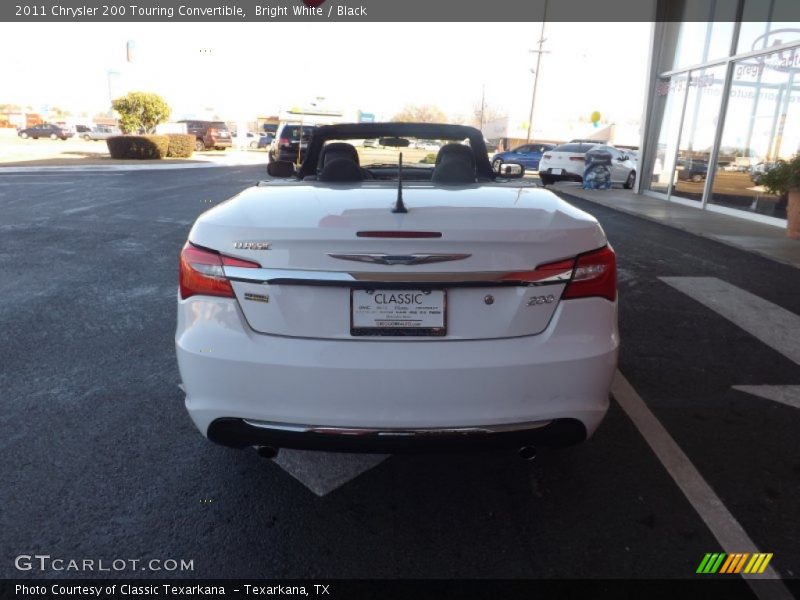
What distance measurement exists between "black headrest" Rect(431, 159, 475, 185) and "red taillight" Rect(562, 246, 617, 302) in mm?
1364

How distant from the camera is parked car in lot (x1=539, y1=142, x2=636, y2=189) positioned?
20.3 m

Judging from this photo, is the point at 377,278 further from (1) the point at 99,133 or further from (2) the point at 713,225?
(1) the point at 99,133

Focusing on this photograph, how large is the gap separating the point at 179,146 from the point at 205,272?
1258 inches

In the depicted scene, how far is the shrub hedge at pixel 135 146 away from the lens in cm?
2762

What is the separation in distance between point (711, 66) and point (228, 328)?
16333mm

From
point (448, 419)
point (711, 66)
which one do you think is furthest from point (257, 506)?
point (711, 66)

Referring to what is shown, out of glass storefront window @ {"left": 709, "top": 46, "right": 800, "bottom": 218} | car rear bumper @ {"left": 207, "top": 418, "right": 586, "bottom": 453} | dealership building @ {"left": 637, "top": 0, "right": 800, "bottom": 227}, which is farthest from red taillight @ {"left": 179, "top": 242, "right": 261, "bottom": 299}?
glass storefront window @ {"left": 709, "top": 46, "right": 800, "bottom": 218}

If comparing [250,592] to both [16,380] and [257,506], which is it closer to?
[257,506]

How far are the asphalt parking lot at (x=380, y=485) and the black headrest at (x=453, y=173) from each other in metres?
1.57

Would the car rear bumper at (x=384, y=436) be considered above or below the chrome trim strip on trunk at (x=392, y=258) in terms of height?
below

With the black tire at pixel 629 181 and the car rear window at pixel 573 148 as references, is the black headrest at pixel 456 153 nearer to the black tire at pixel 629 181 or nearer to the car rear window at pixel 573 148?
the car rear window at pixel 573 148

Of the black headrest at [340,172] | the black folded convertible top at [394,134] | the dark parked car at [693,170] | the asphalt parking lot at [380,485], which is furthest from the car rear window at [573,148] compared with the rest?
the black headrest at [340,172]

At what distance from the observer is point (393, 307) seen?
219 centimetres

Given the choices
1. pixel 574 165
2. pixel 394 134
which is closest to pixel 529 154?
pixel 574 165
